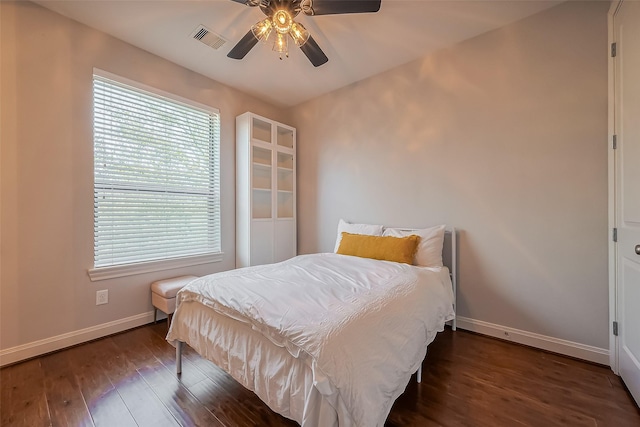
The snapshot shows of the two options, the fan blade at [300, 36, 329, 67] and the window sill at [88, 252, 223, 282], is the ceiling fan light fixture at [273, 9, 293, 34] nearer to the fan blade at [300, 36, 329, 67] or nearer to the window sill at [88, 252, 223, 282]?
the fan blade at [300, 36, 329, 67]

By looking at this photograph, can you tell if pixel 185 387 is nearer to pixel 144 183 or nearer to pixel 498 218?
pixel 144 183

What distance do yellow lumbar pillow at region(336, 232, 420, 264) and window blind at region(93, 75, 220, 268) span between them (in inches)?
68.4

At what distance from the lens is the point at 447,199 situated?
2.57 m

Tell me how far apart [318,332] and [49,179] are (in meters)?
2.53

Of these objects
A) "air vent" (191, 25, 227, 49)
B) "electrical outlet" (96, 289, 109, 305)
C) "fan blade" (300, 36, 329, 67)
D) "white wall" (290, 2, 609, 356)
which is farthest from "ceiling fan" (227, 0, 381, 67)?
"electrical outlet" (96, 289, 109, 305)

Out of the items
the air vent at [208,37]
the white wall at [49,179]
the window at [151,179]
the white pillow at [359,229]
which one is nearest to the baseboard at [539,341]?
the white pillow at [359,229]

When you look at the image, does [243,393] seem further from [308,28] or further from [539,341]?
[308,28]

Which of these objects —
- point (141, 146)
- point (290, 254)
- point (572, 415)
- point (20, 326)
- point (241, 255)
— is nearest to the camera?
point (572, 415)

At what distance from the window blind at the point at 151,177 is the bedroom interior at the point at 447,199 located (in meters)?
0.12

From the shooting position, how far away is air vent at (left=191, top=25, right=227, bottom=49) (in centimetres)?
228

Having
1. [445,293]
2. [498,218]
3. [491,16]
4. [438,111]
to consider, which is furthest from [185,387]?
[491,16]

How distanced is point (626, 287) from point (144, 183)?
13.1 feet

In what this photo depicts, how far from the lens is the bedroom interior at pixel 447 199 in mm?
1787

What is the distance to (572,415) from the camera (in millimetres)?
1396
